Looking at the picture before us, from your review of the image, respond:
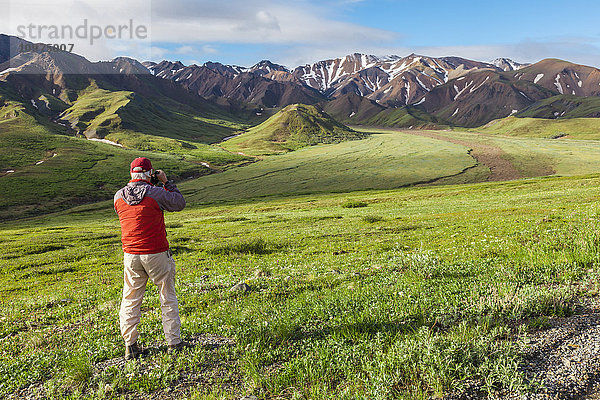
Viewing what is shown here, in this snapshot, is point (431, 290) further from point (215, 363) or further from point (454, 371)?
point (215, 363)

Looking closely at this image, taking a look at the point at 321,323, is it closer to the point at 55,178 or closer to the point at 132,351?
the point at 132,351

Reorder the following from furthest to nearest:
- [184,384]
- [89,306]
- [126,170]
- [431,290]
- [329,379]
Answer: [126,170] < [89,306] < [431,290] < [184,384] < [329,379]

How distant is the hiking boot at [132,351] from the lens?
8.66 metres

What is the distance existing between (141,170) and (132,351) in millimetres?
4778

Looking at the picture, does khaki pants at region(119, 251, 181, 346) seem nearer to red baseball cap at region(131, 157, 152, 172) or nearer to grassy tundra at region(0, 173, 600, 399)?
grassy tundra at region(0, 173, 600, 399)

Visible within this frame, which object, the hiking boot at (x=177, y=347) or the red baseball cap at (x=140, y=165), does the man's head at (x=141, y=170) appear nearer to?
the red baseball cap at (x=140, y=165)

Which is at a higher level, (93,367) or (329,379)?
(329,379)

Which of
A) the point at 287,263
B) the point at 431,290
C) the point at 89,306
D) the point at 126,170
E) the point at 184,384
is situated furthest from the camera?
the point at 126,170

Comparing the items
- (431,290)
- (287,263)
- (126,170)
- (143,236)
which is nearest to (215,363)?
(143,236)

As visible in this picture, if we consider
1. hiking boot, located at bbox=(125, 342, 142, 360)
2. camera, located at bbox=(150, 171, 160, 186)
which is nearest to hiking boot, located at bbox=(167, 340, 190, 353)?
hiking boot, located at bbox=(125, 342, 142, 360)

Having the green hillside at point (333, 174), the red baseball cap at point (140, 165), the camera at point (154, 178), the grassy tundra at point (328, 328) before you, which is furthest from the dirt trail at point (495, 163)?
the red baseball cap at point (140, 165)

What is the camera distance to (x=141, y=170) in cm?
946

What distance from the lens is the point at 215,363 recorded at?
8055 millimetres

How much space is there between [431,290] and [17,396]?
10.9m
